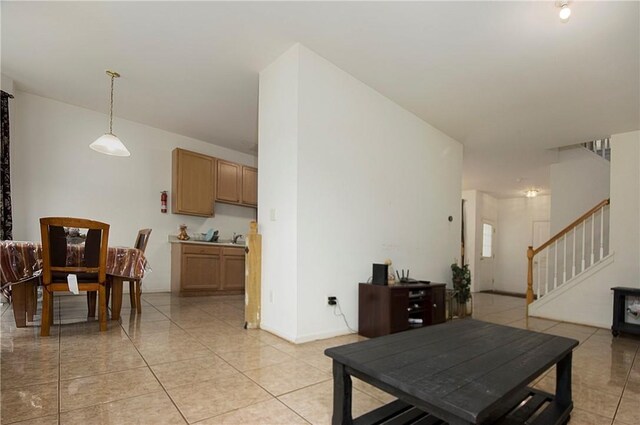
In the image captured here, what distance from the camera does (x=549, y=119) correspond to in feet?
14.1

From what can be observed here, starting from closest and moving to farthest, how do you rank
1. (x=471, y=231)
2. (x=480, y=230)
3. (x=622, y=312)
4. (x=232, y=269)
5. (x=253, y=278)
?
(x=253, y=278) < (x=622, y=312) < (x=232, y=269) < (x=471, y=231) < (x=480, y=230)

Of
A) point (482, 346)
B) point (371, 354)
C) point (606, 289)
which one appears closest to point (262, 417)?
point (371, 354)

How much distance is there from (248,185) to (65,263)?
147 inches

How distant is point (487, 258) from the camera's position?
9.06m

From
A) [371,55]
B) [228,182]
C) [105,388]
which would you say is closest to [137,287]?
[105,388]

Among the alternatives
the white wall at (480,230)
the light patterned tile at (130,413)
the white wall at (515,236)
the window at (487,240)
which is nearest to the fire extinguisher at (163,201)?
the light patterned tile at (130,413)

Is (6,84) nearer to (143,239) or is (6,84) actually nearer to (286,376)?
(143,239)

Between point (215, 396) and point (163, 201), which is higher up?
point (163, 201)

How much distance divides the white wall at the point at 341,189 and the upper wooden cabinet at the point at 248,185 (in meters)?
3.02

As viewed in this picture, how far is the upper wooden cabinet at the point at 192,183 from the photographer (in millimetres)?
5355

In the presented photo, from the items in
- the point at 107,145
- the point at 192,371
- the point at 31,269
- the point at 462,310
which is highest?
the point at 107,145

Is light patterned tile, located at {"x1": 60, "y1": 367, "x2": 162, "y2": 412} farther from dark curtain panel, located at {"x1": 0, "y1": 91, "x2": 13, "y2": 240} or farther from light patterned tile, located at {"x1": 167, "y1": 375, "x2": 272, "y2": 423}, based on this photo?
dark curtain panel, located at {"x1": 0, "y1": 91, "x2": 13, "y2": 240}

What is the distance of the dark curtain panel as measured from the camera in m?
3.67

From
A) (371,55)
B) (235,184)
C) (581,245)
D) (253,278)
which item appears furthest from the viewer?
(235,184)
